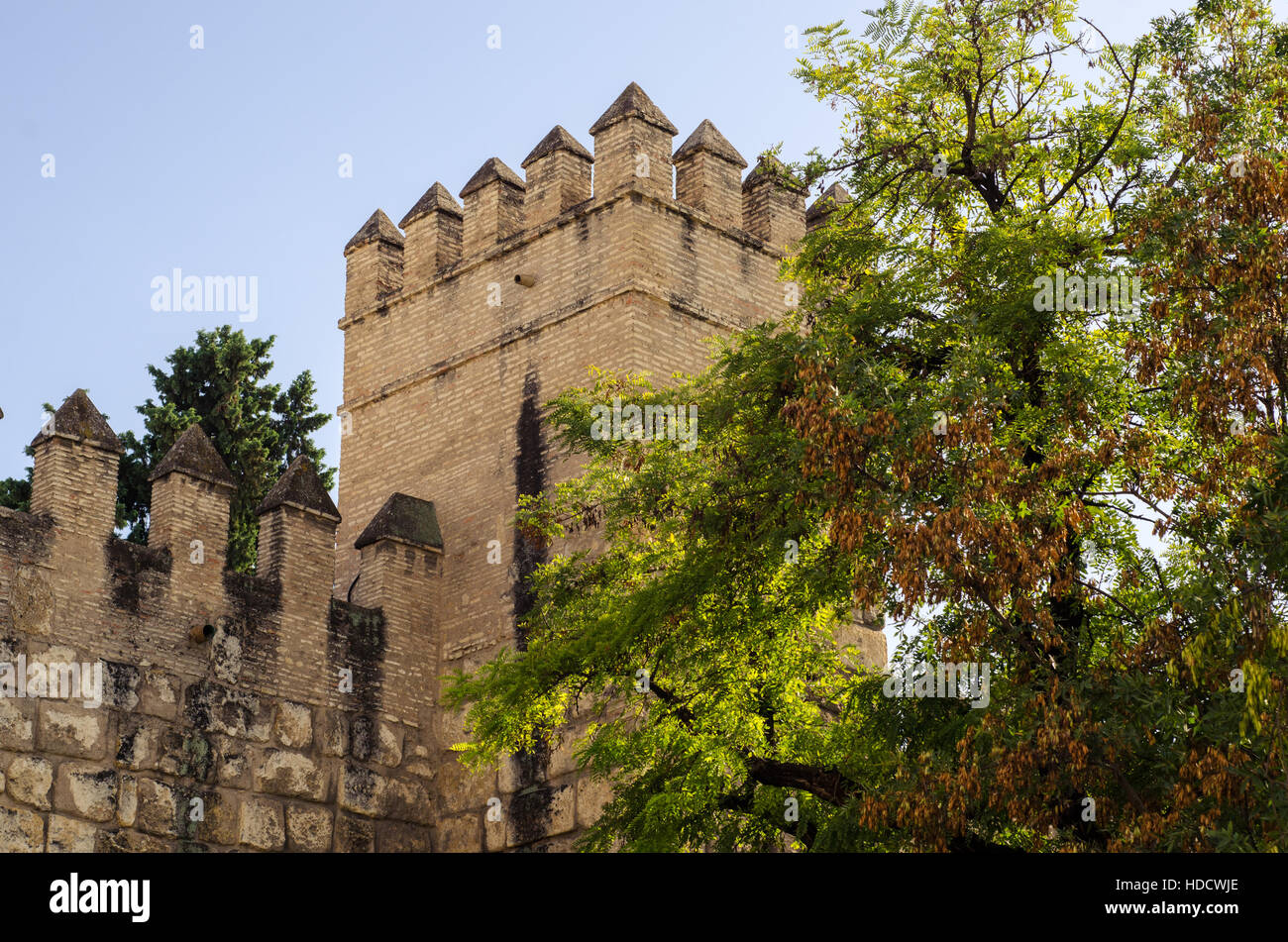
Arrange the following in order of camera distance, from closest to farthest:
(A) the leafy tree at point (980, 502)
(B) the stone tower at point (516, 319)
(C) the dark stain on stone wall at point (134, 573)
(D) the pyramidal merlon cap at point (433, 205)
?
(A) the leafy tree at point (980, 502)
(C) the dark stain on stone wall at point (134, 573)
(B) the stone tower at point (516, 319)
(D) the pyramidal merlon cap at point (433, 205)

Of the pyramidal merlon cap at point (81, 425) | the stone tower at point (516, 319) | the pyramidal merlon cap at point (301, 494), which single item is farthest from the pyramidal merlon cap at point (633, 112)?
the pyramidal merlon cap at point (81, 425)

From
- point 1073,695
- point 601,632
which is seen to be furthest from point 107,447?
point 1073,695

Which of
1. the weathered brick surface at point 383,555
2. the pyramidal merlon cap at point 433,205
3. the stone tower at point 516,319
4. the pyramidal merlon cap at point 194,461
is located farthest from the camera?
the pyramidal merlon cap at point 433,205

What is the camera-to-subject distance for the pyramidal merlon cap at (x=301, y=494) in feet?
59.6

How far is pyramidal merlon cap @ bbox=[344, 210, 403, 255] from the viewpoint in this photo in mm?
21641

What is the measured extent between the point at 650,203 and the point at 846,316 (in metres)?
6.50

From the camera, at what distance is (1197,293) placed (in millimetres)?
11695

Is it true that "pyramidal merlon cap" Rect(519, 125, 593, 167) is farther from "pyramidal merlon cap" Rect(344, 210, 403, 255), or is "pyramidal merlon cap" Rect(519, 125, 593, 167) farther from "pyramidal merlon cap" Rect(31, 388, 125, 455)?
"pyramidal merlon cap" Rect(31, 388, 125, 455)

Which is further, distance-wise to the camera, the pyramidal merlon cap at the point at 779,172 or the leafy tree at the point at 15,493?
the leafy tree at the point at 15,493

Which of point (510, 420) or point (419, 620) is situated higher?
point (510, 420)

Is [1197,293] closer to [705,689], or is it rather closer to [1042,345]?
[1042,345]

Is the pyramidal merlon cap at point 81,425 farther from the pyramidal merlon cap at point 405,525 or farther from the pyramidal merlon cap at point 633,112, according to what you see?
the pyramidal merlon cap at point 633,112

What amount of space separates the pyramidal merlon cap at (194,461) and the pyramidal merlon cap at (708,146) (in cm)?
583
